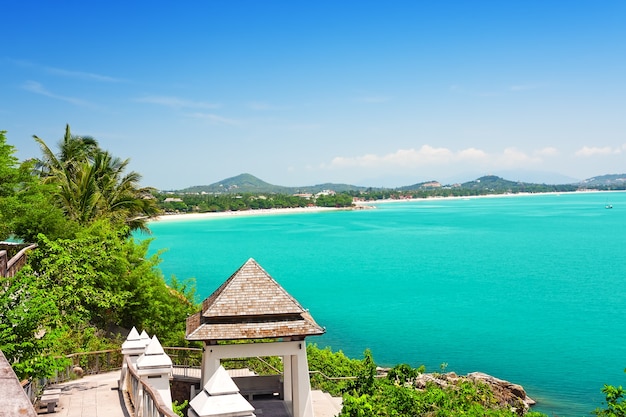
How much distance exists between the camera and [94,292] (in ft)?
50.1

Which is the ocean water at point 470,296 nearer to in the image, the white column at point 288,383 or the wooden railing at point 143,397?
the white column at point 288,383

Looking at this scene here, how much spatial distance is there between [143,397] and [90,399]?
3206mm

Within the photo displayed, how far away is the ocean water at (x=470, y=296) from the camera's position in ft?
90.7

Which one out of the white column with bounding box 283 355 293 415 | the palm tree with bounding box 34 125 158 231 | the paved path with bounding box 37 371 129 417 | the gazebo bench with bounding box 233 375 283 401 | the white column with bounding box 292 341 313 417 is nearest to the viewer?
the paved path with bounding box 37 371 129 417

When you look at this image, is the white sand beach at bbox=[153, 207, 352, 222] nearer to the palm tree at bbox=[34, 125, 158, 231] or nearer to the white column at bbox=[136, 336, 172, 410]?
the palm tree at bbox=[34, 125, 158, 231]

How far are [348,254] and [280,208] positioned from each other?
121648 mm

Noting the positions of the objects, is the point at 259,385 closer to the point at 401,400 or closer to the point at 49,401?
the point at 401,400

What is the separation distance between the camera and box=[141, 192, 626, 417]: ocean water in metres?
27.7

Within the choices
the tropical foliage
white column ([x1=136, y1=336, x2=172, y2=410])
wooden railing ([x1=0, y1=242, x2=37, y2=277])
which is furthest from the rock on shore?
wooden railing ([x1=0, y1=242, x2=37, y2=277])

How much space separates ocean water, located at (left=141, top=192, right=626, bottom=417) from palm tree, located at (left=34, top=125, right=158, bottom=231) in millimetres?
12398

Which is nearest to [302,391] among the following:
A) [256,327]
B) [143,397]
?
[256,327]

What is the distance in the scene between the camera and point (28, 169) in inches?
902

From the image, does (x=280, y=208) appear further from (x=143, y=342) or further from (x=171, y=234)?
(x=143, y=342)

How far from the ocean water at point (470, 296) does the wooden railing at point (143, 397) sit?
16.3 meters
